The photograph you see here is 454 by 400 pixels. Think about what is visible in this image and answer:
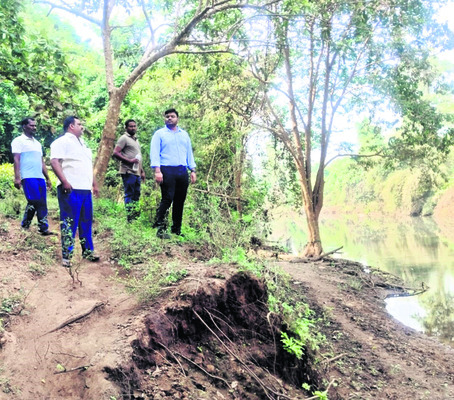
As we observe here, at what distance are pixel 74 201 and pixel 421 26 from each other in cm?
976

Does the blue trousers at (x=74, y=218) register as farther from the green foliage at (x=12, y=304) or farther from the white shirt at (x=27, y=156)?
the white shirt at (x=27, y=156)

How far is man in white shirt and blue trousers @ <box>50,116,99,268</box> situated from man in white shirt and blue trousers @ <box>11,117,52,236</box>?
119cm

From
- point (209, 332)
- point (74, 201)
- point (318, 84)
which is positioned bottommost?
point (209, 332)

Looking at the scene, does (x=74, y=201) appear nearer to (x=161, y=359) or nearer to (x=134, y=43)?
(x=161, y=359)

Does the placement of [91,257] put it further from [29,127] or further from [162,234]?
[29,127]

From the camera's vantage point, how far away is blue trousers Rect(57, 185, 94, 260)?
16.3 feet

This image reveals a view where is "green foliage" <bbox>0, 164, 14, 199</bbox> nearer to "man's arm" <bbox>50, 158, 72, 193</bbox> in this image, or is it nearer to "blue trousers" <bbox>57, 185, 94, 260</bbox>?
"blue trousers" <bbox>57, 185, 94, 260</bbox>

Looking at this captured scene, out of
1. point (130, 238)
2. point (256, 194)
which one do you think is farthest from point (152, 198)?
point (256, 194)

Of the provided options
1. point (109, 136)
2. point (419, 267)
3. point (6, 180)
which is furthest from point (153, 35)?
point (419, 267)

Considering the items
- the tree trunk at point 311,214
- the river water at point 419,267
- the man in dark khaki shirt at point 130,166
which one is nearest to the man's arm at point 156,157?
the man in dark khaki shirt at point 130,166

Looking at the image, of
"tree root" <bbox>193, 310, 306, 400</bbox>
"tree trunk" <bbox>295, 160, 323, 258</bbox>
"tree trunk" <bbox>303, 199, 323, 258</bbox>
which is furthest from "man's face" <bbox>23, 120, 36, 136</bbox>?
"tree trunk" <bbox>303, 199, 323, 258</bbox>

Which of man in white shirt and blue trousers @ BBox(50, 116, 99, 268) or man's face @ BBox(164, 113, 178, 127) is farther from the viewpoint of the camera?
man's face @ BBox(164, 113, 178, 127)

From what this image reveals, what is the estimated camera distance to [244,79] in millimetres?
12523

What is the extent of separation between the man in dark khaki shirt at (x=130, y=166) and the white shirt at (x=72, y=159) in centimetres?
211
